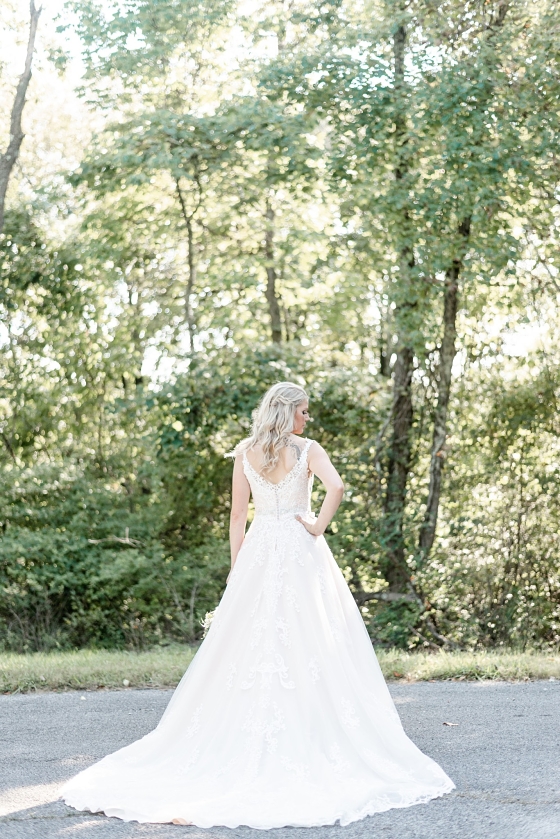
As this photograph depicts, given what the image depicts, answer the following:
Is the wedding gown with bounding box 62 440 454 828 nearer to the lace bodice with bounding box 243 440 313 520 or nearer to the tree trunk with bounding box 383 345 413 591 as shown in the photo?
the lace bodice with bounding box 243 440 313 520

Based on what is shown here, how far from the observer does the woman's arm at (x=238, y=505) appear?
17.0 feet

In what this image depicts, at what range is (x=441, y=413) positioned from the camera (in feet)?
38.8

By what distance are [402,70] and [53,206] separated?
5.55 m

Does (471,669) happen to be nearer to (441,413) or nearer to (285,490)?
(285,490)

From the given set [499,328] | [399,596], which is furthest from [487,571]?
[499,328]

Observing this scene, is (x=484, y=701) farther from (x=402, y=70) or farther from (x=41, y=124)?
(x=41, y=124)

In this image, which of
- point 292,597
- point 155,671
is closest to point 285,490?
point 292,597

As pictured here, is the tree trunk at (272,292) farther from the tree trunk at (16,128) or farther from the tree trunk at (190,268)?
the tree trunk at (16,128)

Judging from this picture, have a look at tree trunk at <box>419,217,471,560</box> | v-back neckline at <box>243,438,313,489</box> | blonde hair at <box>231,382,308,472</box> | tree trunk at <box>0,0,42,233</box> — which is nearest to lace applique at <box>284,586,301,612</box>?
v-back neckline at <box>243,438,313,489</box>

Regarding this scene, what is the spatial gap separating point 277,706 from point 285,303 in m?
10.6

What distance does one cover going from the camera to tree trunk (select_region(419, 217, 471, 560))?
11.5m

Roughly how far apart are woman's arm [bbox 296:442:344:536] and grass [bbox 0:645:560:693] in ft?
10.1

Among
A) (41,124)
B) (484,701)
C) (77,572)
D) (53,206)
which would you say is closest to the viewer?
(484,701)

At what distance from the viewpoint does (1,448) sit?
1499cm
